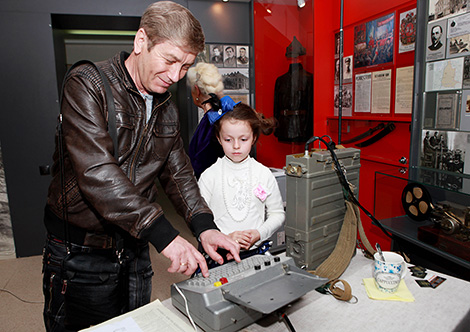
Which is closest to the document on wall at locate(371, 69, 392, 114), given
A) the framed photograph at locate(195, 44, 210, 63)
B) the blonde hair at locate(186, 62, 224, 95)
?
the blonde hair at locate(186, 62, 224, 95)

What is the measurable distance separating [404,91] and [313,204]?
202cm

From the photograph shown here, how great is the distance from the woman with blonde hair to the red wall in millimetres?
1650

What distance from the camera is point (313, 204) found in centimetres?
120

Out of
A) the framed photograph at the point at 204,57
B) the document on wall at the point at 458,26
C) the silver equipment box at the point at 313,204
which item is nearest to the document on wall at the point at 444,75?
the document on wall at the point at 458,26

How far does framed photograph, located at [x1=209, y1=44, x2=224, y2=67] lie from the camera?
12.1 feet

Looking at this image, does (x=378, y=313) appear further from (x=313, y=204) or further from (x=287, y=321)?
(x=313, y=204)

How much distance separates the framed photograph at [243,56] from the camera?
3.78m

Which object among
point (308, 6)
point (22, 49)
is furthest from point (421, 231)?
point (22, 49)

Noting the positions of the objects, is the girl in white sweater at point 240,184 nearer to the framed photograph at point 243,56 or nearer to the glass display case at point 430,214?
the glass display case at point 430,214

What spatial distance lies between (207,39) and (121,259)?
301 centimetres

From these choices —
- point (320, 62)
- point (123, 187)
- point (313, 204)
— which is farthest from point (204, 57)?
point (123, 187)

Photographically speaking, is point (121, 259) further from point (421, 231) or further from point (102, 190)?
point (421, 231)

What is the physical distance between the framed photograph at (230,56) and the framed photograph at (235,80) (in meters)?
0.06

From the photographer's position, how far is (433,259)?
1850 mm
